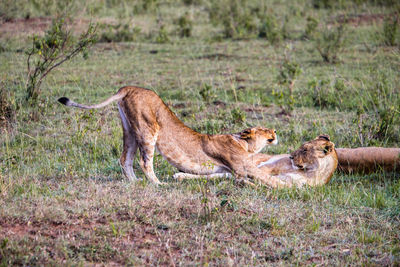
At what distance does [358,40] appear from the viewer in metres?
12.5

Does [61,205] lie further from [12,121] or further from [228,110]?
[228,110]

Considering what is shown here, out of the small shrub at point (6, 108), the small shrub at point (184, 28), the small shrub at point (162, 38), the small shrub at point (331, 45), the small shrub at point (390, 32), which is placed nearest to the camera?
the small shrub at point (6, 108)

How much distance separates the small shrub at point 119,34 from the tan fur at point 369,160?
7861 millimetres

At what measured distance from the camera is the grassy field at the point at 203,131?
3711 millimetres

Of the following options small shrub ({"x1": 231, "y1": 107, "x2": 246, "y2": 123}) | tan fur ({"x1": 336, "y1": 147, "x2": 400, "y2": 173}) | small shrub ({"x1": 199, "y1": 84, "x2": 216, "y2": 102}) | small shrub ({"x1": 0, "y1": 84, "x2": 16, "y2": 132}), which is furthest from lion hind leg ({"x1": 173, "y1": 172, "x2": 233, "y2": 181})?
small shrub ({"x1": 199, "y1": 84, "x2": 216, "y2": 102})

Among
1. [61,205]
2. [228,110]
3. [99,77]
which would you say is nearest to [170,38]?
[99,77]

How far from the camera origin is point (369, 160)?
5.60 meters

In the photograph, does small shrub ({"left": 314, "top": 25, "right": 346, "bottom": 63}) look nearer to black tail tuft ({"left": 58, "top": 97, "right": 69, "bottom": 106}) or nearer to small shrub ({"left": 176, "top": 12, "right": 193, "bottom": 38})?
small shrub ({"left": 176, "top": 12, "right": 193, "bottom": 38})

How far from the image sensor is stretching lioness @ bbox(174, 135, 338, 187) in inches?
212

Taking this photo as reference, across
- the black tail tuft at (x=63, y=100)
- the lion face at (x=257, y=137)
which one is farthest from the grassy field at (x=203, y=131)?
the black tail tuft at (x=63, y=100)

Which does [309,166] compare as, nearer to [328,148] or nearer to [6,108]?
[328,148]

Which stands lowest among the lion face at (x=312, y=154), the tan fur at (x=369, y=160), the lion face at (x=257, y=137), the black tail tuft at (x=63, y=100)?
the tan fur at (x=369, y=160)

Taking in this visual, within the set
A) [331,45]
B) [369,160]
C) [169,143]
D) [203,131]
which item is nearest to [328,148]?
[369,160]

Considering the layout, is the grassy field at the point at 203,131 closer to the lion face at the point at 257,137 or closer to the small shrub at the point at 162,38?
the small shrub at the point at 162,38
